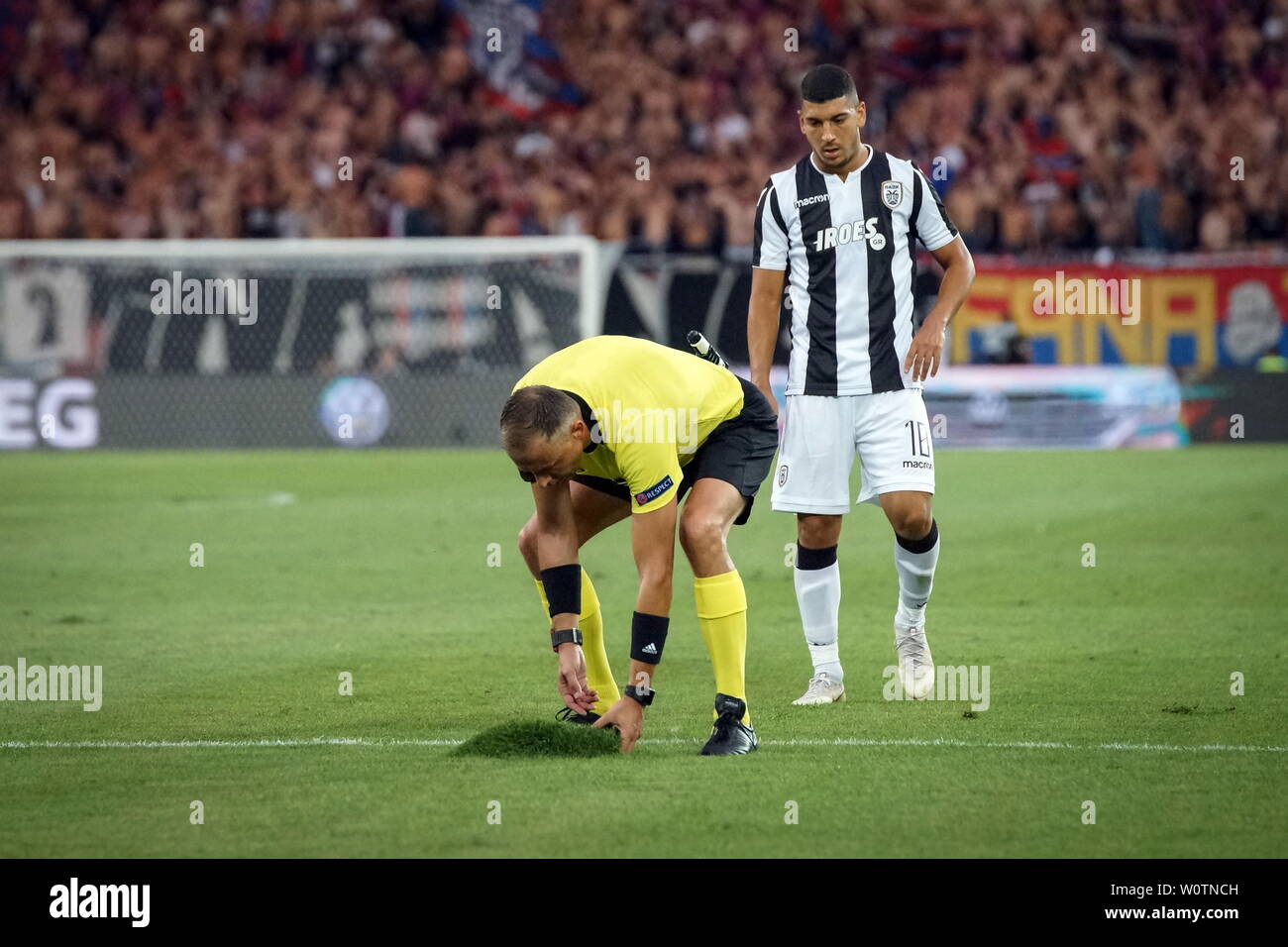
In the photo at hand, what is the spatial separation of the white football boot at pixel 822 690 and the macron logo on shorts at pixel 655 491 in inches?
65.9

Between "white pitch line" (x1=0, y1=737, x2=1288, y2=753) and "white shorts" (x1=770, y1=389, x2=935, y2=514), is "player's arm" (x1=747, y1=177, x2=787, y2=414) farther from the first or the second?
"white pitch line" (x1=0, y1=737, x2=1288, y2=753)

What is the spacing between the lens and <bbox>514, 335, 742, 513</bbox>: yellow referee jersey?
562 centimetres

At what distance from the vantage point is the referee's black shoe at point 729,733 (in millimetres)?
5938

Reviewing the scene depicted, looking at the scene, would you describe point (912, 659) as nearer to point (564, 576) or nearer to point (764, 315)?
point (764, 315)

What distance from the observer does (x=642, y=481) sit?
5.61 metres

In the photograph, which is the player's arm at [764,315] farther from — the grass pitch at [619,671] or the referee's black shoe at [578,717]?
the referee's black shoe at [578,717]

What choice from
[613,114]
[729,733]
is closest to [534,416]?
[729,733]

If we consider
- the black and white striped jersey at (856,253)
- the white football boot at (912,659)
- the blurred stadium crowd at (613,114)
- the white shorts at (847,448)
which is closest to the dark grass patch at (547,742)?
the white shorts at (847,448)

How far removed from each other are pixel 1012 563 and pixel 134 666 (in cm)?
540

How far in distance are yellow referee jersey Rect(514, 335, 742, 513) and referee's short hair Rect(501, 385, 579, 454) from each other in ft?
0.55

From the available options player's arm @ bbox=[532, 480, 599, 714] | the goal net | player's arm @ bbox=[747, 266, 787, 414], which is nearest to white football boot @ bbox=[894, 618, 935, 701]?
player's arm @ bbox=[747, 266, 787, 414]

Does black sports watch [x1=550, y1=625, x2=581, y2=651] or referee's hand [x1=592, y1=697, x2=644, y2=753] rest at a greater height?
black sports watch [x1=550, y1=625, x2=581, y2=651]

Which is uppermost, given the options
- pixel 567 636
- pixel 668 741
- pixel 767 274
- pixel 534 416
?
pixel 767 274

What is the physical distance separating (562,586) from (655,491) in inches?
22.5
